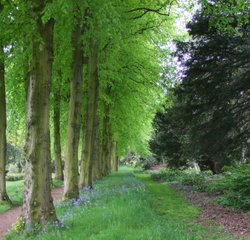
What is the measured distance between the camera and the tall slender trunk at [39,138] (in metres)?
7.58

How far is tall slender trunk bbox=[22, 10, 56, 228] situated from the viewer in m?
7.58

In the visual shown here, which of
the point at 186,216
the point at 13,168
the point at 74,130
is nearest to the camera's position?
the point at 186,216

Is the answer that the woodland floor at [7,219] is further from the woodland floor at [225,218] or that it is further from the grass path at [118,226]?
the woodland floor at [225,218]

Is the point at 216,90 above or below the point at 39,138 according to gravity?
above

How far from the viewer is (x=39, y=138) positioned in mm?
7789

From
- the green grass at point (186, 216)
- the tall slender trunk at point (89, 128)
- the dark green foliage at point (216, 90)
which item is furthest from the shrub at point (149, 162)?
the green grass at point (186, 216)

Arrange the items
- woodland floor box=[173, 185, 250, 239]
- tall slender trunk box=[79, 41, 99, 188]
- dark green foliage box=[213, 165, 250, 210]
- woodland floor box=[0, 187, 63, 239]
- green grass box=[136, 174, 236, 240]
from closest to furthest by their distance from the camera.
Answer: green grass box=[136, 174, 236, 240] < woodland floor box=[173, 185, 250, 239] < woodland floor box=[0, 187, 63, 239] < dark green foliage box=[213, 165, 250, 210] < tall slender trunk box=[79, 41, 99, 188]

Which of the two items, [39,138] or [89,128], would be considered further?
[89,128]

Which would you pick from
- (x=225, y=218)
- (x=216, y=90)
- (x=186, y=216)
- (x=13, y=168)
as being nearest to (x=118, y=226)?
(x=186, y=216)

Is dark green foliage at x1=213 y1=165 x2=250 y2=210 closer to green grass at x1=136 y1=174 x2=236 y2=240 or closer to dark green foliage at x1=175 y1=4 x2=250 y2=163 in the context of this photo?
green grass at x1=136 y1=174 x2=236 y2=240

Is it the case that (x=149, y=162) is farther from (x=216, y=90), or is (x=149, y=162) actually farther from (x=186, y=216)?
(x=186, y=216)

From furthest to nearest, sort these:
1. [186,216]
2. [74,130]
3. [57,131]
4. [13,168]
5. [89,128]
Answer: [13,168] < [57,131] < [89,128] < [74,130] < [186,216]

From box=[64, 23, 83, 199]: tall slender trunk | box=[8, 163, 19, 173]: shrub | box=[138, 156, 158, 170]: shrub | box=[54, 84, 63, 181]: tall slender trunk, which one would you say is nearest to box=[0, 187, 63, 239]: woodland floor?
box=[64, 23, 83, 199]: tall slender trunk

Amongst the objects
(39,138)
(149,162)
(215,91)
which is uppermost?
(215,91)
